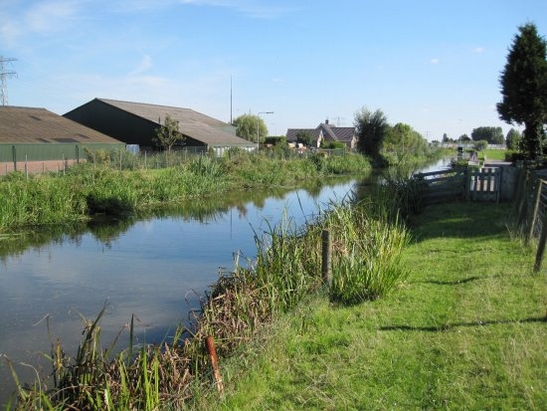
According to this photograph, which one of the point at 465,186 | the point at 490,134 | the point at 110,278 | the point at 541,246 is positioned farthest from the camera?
the point at 490,134

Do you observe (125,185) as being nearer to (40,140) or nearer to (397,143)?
(40,140)

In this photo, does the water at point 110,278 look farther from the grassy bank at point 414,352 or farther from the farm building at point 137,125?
the farm building at point 137,125

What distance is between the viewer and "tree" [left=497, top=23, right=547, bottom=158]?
22109 millimetres

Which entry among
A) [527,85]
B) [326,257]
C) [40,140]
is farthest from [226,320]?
[40,140]

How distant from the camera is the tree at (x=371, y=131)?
60.6 meters

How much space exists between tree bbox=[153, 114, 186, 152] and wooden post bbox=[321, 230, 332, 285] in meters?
38.4

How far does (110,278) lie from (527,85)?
19.3 metres

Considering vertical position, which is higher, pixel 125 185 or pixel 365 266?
pixel 365 266

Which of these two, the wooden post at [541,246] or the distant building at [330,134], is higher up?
the distant building at [330,134]

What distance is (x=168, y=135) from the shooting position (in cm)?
4700

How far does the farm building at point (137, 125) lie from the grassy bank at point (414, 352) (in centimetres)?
4106

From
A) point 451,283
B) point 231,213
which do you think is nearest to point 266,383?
point 451,283

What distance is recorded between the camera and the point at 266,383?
507cm

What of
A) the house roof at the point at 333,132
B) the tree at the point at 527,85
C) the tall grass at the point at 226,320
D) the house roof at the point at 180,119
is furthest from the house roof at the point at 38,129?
the house roof at the point at 333,132
